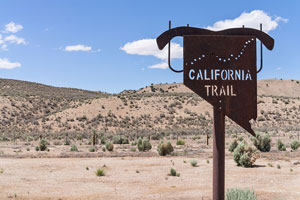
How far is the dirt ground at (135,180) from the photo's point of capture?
14.4 m

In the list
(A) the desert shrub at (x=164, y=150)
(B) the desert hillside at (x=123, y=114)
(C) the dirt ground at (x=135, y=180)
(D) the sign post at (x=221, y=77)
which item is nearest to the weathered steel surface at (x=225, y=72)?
(D) the sign post at (x=221, y=77)

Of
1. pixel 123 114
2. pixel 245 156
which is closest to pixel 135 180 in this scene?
pixel 245 156

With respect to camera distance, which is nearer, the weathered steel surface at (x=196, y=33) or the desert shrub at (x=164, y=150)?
the weathered steel surface at (x=196, y=33)

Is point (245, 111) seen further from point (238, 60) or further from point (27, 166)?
point (27, 166)

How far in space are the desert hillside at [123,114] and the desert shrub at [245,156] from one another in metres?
39.8

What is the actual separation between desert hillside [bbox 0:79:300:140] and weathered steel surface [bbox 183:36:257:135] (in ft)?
186

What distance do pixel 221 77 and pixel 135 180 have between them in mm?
13077

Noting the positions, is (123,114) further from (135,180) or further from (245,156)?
(135,180)

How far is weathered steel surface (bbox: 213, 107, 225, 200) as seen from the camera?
19.2ft

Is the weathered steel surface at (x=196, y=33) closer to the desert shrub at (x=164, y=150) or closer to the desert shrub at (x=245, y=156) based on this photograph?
the desert shrub at (x=245, y=156)

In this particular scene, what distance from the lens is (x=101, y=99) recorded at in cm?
8338

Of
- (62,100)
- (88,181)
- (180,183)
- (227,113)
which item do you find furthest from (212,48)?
(62,100)

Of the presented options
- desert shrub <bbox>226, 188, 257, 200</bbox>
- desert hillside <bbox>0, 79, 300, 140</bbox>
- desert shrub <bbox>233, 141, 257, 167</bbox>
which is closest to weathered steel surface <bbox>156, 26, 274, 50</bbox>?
desert shrub <bbox>226, 188, 257, 200</bbox>

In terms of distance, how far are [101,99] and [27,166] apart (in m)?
60.5
